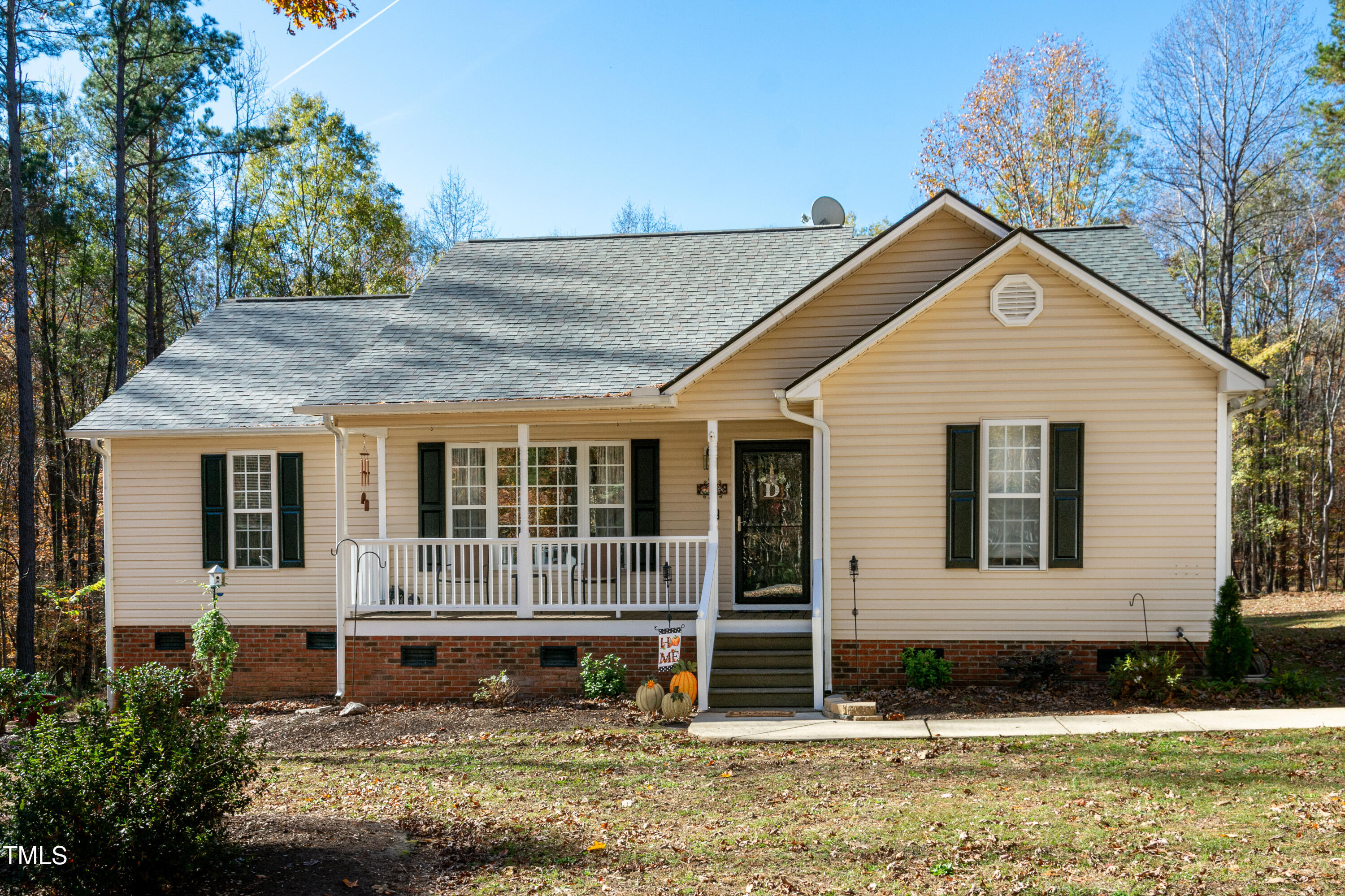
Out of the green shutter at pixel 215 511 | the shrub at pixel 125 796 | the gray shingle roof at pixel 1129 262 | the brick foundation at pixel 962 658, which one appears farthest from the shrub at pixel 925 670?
the green shutter at pixel 215 511

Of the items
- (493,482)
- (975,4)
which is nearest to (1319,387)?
(975,4)

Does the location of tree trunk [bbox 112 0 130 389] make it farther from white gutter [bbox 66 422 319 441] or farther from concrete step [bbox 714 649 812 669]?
concrete step [bbox 714 649 812 669]

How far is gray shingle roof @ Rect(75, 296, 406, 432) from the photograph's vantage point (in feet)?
38.6

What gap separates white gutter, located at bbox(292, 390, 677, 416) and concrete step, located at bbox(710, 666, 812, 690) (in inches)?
123

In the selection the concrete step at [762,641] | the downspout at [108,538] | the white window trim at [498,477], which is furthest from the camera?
the downspout at [108,538]

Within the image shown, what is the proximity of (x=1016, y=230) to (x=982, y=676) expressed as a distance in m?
4.81

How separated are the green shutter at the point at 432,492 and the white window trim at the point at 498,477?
0.06 meters

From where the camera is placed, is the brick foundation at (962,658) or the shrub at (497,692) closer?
the brick foundation at (962,658)

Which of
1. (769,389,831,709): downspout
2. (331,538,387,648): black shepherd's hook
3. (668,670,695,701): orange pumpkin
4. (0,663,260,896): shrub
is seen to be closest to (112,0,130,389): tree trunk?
(331,538,387,648): black shepherd's hook

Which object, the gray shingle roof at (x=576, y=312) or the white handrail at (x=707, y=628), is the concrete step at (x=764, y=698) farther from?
the gray shingle roof at (x=576, y=312)

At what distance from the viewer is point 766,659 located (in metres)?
9.85

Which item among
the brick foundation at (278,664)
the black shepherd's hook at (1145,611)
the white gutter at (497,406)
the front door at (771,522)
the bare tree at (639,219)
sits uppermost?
the bare tree at (639,219)

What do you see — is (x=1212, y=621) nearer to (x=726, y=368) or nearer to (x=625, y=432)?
(x=726, y=368)

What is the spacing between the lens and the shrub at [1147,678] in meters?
8.79
